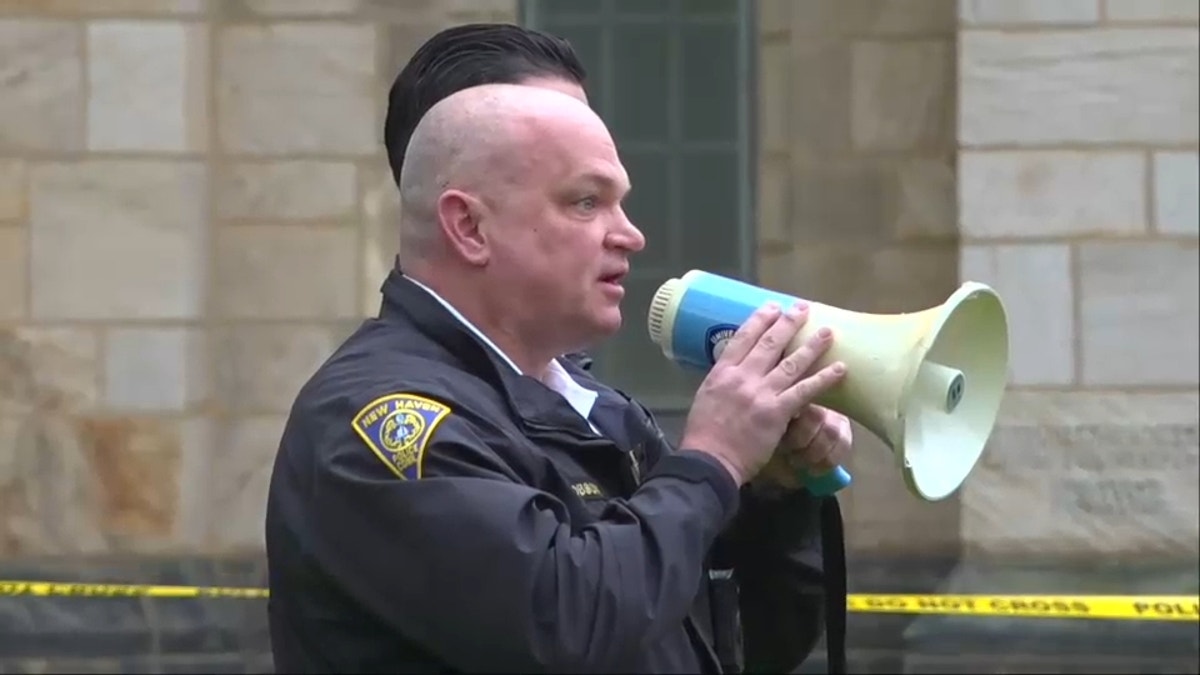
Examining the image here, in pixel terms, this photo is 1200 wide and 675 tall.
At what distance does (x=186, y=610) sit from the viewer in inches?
239

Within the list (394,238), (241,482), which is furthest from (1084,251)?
(241,482)

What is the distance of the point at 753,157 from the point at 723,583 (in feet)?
14.2

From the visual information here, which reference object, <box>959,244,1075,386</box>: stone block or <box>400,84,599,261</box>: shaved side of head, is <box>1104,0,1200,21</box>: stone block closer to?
<box>959,244,1075,386</box>: stone block

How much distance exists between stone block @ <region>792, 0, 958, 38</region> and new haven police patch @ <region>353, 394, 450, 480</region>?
471 cm

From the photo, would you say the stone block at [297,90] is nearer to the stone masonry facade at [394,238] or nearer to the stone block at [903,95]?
the stone masonry facade at [394,238]

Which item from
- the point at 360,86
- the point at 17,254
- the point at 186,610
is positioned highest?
the point at 360,86

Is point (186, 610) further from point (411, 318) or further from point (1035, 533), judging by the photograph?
point (411, 318)

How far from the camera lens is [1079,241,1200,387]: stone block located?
582cm

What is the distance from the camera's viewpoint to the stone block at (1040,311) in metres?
5.84

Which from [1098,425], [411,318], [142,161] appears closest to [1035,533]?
[1098,425]

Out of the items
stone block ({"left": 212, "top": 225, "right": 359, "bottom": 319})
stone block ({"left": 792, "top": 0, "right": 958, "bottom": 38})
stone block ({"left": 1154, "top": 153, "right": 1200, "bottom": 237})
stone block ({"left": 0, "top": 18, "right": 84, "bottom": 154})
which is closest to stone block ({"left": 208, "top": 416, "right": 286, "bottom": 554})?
stone block ({"left": 212, "top": 225, "right": 359, "bottom": 319})

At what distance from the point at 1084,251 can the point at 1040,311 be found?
246 mm

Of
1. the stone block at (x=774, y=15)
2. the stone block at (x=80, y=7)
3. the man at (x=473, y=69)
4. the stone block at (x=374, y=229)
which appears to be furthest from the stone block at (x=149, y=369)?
the man at (x=473, y=69)

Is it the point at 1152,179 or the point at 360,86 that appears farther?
the point at 360,86
